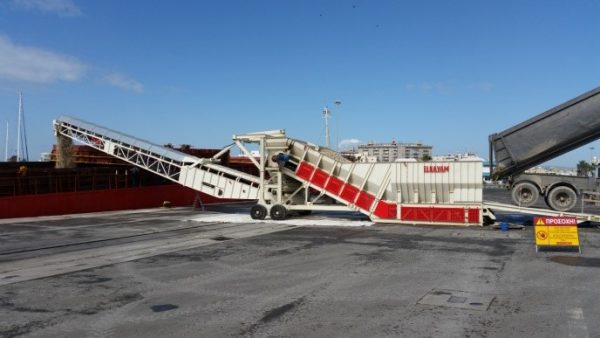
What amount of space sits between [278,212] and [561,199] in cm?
1099

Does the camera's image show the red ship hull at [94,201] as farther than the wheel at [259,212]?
Yes

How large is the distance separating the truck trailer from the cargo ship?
17.0m

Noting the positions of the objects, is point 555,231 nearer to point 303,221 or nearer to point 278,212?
→ point 303,221

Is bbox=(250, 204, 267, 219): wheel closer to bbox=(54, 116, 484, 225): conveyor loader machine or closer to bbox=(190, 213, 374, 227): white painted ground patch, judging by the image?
bbox=(54, 116, 484, 225): conveyor loader machine

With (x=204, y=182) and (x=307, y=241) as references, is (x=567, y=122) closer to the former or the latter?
(x=307, y=241)

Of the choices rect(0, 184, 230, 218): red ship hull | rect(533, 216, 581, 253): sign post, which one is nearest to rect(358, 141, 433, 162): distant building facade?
rect(0, 184, 230, 218): red ship hull

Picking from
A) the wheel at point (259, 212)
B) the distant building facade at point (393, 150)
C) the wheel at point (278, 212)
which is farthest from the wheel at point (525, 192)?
the distant building facade at point (393, 150)

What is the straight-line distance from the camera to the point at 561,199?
1895cm

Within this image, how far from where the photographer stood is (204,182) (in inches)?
884

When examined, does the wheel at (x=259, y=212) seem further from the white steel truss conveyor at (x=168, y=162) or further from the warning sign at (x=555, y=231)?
the warning sign at (x=555, y=231)

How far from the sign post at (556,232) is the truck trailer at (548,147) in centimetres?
565

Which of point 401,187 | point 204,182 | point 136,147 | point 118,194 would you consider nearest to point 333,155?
point 401,187

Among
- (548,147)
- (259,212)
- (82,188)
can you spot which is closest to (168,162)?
(82,188)

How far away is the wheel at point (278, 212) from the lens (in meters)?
20.6
